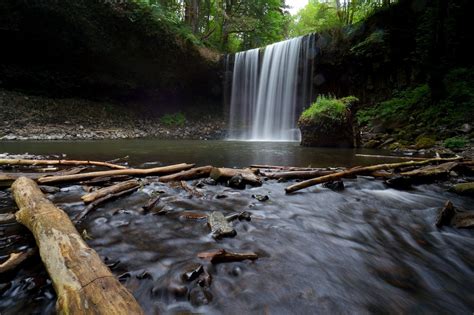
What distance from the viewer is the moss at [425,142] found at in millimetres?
8500

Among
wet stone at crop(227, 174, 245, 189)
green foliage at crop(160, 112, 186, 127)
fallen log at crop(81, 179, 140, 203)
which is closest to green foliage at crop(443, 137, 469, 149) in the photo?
wet stone at crop(227, 174, 245, 189)

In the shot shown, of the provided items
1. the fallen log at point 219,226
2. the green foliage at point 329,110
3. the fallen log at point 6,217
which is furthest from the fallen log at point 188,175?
the green foliage at point 329,110

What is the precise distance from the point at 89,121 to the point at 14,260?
1599 cm

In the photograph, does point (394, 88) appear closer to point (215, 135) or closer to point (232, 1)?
point (215, 135)

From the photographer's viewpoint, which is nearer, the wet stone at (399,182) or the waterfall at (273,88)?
the wet stone at (399,182)

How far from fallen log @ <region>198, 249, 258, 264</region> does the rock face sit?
867 centimetres

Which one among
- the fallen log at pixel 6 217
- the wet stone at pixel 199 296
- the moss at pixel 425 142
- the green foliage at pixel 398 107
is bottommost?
the wet stone at pixel 199 296

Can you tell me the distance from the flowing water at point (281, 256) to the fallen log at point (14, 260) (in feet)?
0.17

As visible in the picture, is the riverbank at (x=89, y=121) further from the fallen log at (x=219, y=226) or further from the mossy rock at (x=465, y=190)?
the mossy rock at (x=465, y=190)

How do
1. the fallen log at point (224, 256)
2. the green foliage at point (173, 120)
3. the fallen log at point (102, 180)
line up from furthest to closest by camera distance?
the green foliage at point (173, 120), the fallen log at point (102, 180), the fallen log at point (224, 256)

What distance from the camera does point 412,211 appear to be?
296 cm

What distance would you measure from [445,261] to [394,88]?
14206mm

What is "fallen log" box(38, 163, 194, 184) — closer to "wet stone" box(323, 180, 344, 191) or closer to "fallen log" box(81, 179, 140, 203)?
"fallen log" box(81, 179, 140, 203)

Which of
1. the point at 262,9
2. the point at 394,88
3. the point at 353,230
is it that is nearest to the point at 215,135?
the point at 394,88
